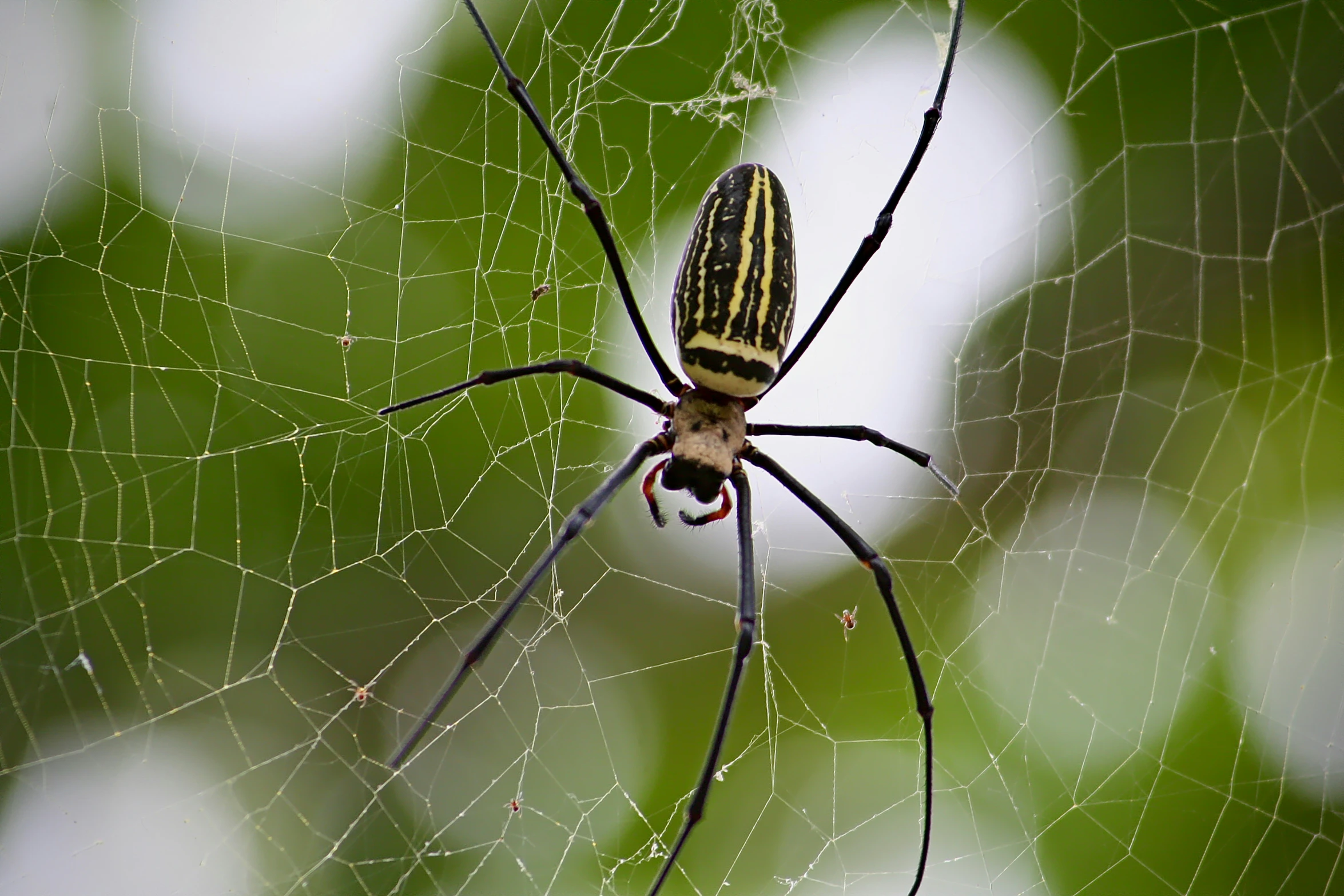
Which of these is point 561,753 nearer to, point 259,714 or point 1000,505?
point 259,714

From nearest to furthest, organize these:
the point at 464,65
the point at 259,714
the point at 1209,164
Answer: the point at 464,65
the point at 259,714
the point at 1209,164

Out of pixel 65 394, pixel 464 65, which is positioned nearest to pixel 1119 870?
pixel 464 65

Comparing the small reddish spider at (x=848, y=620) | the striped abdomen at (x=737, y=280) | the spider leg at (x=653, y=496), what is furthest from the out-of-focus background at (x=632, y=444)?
the striped abdomen at (x=737, y=280)

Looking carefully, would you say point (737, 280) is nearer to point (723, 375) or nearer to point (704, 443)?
point (723, 375)

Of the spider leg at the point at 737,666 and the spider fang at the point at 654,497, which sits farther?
the spider fang at the point at 654,497

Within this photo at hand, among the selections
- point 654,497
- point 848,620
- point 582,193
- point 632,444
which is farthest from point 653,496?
point 632,444

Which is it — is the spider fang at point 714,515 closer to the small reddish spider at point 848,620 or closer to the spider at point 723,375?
the spider at point 723,375

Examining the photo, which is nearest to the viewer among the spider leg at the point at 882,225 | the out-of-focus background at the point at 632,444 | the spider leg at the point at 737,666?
the spider leg at the point at 737,666
